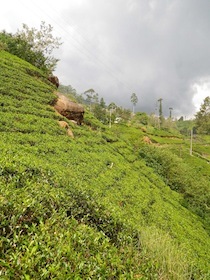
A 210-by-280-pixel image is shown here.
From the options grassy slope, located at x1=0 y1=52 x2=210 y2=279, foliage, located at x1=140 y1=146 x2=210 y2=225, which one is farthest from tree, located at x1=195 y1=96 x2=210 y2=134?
grassy slope, located at x1=0 y1=52 x2=210 y2=279

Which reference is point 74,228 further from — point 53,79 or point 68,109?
point 53,79

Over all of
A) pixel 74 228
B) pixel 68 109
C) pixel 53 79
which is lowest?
pixel 74 228

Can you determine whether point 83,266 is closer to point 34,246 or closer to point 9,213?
point 34,246

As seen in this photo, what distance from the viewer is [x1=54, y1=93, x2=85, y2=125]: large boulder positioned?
88.5ft

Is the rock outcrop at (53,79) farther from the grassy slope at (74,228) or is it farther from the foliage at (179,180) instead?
the grassy slope at (74,228)

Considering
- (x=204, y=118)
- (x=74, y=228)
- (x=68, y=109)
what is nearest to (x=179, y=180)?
(x=68, y=109)

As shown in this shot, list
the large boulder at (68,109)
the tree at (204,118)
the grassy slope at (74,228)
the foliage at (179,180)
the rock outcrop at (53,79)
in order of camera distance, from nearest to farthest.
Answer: the grassy slope at (74,228) < the foliage at (179,180) < the large boulder at (68,109) < the rock outcrop at (53,79) < the tree at (204,118)

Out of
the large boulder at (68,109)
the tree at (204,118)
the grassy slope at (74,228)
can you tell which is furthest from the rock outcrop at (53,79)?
the tree at (204,118)

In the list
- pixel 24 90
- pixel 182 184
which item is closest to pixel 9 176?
pixel 24 90

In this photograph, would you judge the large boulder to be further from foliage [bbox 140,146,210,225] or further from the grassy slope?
foliage [bbox 140,146,210,225]

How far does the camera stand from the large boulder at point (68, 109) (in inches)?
1062

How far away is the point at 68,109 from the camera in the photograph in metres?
27.5

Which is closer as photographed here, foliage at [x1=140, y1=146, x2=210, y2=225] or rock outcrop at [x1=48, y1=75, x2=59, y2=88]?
foliage at [x1=140, y1=146, x2=210, y2=225]

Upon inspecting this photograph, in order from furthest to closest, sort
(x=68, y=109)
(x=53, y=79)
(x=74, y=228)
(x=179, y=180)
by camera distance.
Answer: (x=53, y=79) → (x=179, y=180) → (x=68, y=109) → (x=74, y=228)
